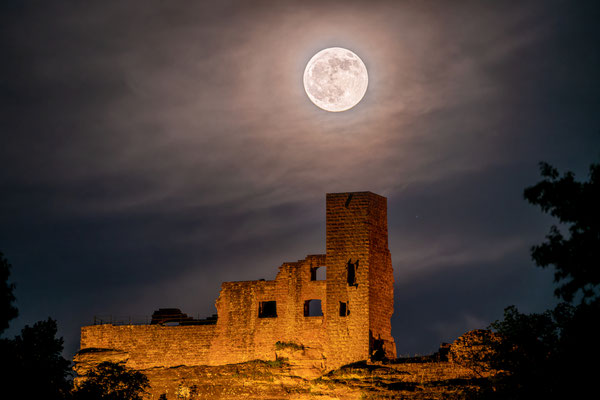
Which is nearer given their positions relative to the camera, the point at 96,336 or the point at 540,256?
the point at 540,256

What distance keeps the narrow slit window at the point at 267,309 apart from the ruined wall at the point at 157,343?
273 cm

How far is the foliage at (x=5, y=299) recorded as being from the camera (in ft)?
91.3

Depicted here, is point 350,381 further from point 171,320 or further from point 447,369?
point 171,320

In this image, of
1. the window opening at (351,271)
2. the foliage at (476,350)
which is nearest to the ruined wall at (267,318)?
the window opening at (351,271)

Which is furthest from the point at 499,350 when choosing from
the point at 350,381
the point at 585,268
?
the point at 585,268

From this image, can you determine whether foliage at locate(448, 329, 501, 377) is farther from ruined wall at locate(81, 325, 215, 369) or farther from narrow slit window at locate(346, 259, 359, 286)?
ruined wall at locate(81, 325, 215, 369)

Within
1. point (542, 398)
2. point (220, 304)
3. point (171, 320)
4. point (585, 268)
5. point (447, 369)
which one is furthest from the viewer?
point (171, 320)

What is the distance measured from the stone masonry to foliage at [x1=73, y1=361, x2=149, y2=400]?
7.97 meters

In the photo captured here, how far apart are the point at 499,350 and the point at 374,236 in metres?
12.1

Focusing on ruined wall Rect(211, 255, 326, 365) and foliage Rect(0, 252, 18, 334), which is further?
ruined wall Rect(211, 255, 326, 365)

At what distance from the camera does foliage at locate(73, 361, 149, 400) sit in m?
33.7

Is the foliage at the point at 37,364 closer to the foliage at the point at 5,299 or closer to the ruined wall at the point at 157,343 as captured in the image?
the foliage at the point at 5,299

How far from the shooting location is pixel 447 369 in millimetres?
40781

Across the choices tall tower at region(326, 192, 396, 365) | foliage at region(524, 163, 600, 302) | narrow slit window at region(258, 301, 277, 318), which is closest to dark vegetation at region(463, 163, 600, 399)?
foliage at region(524, 163, 600, 302)
